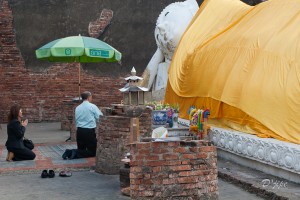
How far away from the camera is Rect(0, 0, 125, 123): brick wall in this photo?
51.5 ft

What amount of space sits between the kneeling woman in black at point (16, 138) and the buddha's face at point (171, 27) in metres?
4.71

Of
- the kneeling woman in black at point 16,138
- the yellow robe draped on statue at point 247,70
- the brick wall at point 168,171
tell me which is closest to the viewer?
the brick wall at point 168,171

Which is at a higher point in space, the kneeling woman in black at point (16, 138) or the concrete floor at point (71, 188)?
the kneeling woman in black at point (16, 138)

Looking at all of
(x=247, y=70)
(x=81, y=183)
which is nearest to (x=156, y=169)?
(x=81, y=183)

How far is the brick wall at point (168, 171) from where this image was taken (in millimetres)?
5250

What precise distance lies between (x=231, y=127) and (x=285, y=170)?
5.91ft

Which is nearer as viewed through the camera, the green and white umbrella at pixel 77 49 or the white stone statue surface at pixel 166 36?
the green and white umbrella at pixel 77 49

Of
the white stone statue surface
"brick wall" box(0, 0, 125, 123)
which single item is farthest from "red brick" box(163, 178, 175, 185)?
"brick wall" box(0, 0, 125, 123)

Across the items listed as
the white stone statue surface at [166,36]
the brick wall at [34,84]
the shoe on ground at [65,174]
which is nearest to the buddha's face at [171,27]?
the white stone statue surface at [166,36]

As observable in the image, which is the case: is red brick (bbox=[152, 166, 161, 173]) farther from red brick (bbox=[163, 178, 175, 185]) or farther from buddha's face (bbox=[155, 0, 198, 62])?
buddha's face (bbox=[155, 0, 198, 62])

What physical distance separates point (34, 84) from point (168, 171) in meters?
11.3

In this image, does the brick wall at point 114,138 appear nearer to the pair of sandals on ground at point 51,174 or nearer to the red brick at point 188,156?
the pair of sandals on ground at point 51,174

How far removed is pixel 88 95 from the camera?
8.74m

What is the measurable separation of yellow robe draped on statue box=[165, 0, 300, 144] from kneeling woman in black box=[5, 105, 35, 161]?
312cm
